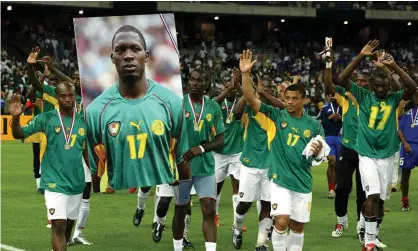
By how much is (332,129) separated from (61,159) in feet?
28.6

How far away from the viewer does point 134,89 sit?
4980mm

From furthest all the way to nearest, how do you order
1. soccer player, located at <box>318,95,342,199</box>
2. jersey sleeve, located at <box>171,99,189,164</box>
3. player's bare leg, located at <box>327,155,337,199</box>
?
1. player's bare leg, located at <box>327,155,337,199</box>
2. soccer player, located at <box>318,95,342,199</box>
3. jersey sleeve, located at <box>171,99,189,164</box>

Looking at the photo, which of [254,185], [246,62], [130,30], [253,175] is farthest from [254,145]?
[130,30]

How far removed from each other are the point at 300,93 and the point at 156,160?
4594 millimetres

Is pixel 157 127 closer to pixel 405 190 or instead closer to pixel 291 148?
pixel 291 148

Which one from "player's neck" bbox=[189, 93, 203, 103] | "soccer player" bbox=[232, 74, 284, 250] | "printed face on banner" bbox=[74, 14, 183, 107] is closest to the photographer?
"printed face on banner" bbox=[74, 14, 183, 107]

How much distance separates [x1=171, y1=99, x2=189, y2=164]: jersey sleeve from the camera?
500cm

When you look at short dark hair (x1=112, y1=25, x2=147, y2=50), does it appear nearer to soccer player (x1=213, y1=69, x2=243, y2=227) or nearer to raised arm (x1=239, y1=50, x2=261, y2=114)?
raised arm (x1=239, y1=50, x2=261, y2=114)

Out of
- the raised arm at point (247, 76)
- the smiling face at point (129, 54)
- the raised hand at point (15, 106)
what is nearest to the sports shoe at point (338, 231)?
the raised arm at point (247, 76)

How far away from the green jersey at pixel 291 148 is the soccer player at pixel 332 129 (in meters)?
5.68

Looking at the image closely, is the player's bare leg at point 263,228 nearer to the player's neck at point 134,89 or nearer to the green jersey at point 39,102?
the green jersey at point 39,102

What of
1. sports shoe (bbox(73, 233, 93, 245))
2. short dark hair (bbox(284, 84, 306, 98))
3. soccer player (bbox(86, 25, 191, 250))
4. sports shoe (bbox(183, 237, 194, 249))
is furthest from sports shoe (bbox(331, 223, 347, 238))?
soccer player (bbox(86, 25, 191, 250))

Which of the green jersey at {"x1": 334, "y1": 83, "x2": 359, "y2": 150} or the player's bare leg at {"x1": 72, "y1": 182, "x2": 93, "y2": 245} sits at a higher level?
the green jersey at {"x1": 334, "y1": 83, "x2": 359, "y2": 150}

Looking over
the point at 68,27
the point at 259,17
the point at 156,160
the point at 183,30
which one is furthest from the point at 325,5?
the point at 156,160
